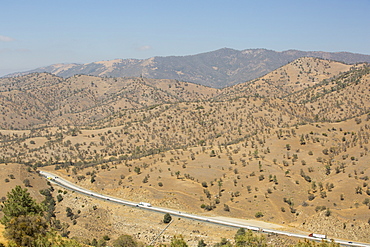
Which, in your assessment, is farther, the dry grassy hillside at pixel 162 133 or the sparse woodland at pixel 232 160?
the dry grassy hillside at pixel 162 133

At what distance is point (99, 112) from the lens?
196875mm

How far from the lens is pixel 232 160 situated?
254 ft

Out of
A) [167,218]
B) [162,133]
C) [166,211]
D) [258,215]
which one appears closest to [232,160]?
[258,215]

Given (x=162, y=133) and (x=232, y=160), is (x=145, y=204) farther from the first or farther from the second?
(x=162, y=133)

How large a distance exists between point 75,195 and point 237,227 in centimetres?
3571

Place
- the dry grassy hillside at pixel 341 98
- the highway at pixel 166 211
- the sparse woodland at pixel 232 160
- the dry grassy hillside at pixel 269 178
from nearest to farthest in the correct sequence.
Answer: the highway at pixel 166 211
the dry grassy hillside at pixel 269 178
the sparse woodland at pixel 232 160
the dry grassy hillside at pixel 341 98

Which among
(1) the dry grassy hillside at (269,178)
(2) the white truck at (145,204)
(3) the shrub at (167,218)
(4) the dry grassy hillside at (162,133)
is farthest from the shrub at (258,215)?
(4) the dry grassy hillside at (162,133)

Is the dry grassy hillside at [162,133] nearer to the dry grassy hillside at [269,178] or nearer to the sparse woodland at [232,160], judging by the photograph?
the sparse woodland at [232,160]

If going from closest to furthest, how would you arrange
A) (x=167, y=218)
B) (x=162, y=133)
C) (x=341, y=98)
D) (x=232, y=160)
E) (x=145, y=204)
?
(x=167, y=218) → (x=145, y=204) → (x=232, y=160) → (x=162, y=133) → (x=341, y=98)

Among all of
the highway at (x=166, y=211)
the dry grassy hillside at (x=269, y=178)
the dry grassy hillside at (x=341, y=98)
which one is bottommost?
the highway at (x=166, y=211)

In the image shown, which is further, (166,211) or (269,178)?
(269,178)

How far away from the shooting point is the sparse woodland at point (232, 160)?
54531mm

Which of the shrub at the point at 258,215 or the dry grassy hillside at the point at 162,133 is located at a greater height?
the dry grassy hillside at the point at 162,133

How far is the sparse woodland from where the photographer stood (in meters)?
54.5
